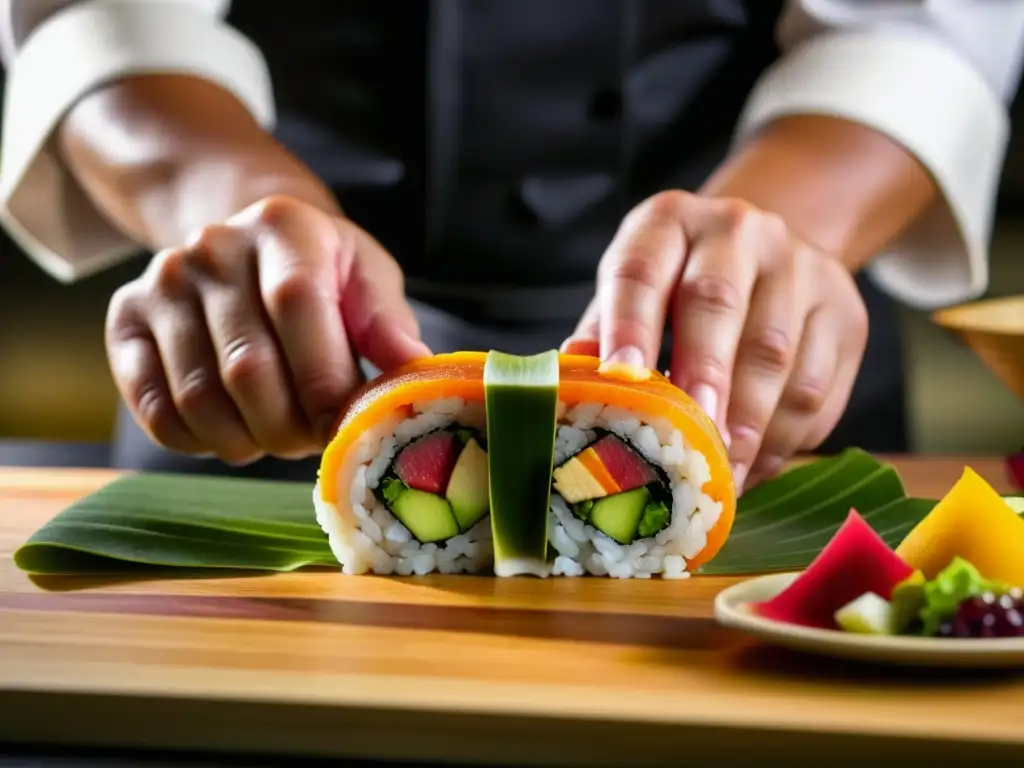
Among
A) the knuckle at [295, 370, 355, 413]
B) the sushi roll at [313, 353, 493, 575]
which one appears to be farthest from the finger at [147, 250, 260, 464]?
the sushi roll at [313, 353, 493, 575]

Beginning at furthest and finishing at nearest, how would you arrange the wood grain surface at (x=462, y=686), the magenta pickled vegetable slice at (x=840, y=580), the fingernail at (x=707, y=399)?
the fingernail at (x=707, y=399) → the magenta pickled vegetable slice at (x=840, y=580) → the wood grain surface at (x=462, y=686)

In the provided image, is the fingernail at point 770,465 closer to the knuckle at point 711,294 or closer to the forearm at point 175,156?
the knuckle at point 711,294

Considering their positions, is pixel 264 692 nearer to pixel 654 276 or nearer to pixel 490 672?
pixel 490 672

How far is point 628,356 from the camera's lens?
124 centimetres

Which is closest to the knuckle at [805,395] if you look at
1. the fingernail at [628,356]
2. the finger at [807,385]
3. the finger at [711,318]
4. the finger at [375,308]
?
the finger at [807,385]

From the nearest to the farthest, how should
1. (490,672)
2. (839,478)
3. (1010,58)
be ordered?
1. (490,672)
2. (839,478)
3. (1010,58)

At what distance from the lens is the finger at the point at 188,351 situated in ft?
4.53

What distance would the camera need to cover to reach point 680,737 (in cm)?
81

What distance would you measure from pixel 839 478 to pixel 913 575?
505 millimetres

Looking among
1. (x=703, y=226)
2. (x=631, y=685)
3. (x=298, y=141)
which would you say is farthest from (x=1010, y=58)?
(x=631, y=685)

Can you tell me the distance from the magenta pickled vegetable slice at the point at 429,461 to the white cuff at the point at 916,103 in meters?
0.79

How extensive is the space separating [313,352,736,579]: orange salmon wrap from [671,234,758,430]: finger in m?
0.06

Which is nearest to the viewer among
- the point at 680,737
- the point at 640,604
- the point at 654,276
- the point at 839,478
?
the point at 680,737

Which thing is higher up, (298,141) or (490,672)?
(298,141)
